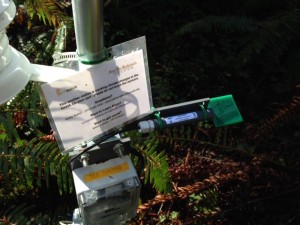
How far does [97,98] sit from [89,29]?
0.15 meters

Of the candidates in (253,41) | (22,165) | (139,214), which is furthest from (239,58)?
(22,165)

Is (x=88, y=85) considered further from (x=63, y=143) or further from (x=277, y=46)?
(x=277, y=46)

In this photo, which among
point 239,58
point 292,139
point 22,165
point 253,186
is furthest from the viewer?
point 239,58

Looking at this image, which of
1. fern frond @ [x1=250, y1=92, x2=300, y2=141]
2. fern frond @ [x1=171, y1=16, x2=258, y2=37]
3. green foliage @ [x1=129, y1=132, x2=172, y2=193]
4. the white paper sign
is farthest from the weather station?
fern frond @ [x1=171, y1=16, x2=258, y2=37]

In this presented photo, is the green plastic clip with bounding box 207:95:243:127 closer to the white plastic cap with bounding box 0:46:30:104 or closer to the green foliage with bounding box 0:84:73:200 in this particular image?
the white plastic cap with bounding box 0:46:30:104

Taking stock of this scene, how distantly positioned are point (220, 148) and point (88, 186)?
1.38m

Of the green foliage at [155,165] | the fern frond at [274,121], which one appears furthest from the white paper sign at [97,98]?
the fern frond at [274,121]

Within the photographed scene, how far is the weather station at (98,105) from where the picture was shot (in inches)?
24.4

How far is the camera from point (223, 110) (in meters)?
0.74

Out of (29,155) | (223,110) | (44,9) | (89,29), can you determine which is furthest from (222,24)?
(89,29)

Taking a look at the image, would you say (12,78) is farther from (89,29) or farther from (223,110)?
(223,110)

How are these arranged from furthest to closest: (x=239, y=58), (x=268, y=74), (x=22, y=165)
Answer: (x=268, y=74), (x=239, y=58), (x=22, y=165)

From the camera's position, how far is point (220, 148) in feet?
6.61

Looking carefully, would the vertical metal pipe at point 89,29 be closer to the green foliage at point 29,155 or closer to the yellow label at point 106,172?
the yellow label at point 106,172
